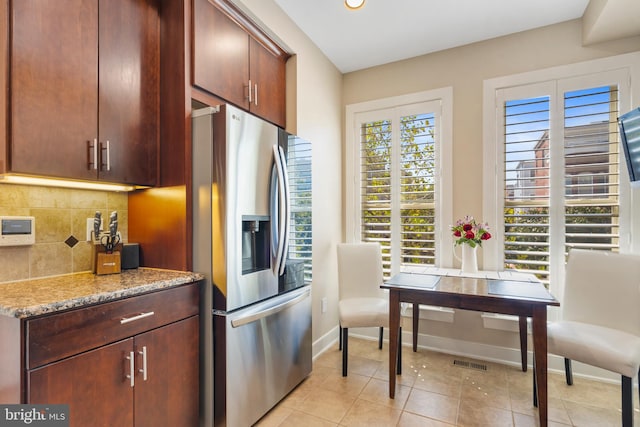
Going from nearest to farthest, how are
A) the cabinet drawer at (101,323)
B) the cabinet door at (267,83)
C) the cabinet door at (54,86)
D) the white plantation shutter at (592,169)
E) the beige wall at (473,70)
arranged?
the cabinet drawer at (101,323)
the cabinet door at (54,86)
the cabinet door at (267,83)
the white plantation shutter at (592,169)
the beige wall at (473,70)

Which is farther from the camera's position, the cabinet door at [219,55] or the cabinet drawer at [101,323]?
the cabinet door at [219,55]

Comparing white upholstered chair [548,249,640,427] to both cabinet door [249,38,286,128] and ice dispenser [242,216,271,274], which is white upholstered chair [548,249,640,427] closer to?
ice dispenser [242,216,271,274]

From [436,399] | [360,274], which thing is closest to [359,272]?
[360,274]

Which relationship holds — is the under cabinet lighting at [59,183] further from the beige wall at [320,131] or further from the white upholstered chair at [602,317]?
the white upholstered chair at [602,317]

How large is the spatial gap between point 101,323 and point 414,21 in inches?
115

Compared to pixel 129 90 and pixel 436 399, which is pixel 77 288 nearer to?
pixel 129 90

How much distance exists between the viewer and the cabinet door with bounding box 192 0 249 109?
1.86 meters

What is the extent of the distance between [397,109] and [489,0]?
3.72ft

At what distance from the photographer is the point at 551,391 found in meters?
2.34

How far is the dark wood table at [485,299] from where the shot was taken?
1.84 metres

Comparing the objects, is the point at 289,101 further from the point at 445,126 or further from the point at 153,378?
the point at 153,378

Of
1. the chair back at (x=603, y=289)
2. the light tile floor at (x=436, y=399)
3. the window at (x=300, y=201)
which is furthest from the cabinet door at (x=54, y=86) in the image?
the chair back at (x=603, y=289)

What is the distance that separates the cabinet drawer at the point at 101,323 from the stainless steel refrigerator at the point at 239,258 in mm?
196

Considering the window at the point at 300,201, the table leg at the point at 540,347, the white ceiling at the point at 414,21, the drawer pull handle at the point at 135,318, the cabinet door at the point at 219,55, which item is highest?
the white ceiling at the point at 414,21
